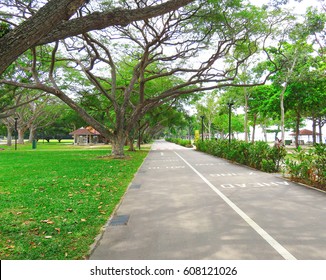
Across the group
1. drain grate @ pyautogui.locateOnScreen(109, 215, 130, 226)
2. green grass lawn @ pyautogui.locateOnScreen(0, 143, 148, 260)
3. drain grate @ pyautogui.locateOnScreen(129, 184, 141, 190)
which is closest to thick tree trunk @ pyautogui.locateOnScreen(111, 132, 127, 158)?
green grass lawn @ pyautogui.locateOnScreen(0, 143, 148, 260)

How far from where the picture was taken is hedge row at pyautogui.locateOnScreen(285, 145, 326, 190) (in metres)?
9.12

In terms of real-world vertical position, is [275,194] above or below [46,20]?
below

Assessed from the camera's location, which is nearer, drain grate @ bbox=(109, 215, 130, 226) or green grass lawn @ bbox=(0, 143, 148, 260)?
green grass lawn @ bbox=(0, 143, 148, 260)

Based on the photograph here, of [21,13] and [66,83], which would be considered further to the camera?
[66,83]

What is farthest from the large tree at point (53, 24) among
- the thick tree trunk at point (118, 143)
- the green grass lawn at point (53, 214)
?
the thick tree trunk at point (118, 143)

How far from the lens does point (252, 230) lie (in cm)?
499

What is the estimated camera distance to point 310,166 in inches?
380

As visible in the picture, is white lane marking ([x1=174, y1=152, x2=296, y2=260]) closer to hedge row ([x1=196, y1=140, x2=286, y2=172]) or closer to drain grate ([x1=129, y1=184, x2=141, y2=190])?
drain grate ([x1=129, y1=184, x2=141, y2=190])

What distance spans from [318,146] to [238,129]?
2776 inches

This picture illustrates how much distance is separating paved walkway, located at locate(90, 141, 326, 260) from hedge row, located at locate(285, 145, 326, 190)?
607 millimetres

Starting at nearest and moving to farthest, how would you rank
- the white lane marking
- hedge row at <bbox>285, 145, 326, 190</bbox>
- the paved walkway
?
the white lane marking
the paved walkway
hedge row at <bbox>285, 145, 326, 190</bbox>

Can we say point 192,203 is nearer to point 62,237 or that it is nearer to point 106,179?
point 62,237

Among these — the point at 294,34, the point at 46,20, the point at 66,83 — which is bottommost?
the point at 46,20

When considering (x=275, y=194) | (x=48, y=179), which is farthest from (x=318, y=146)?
(x=48, y=179)
